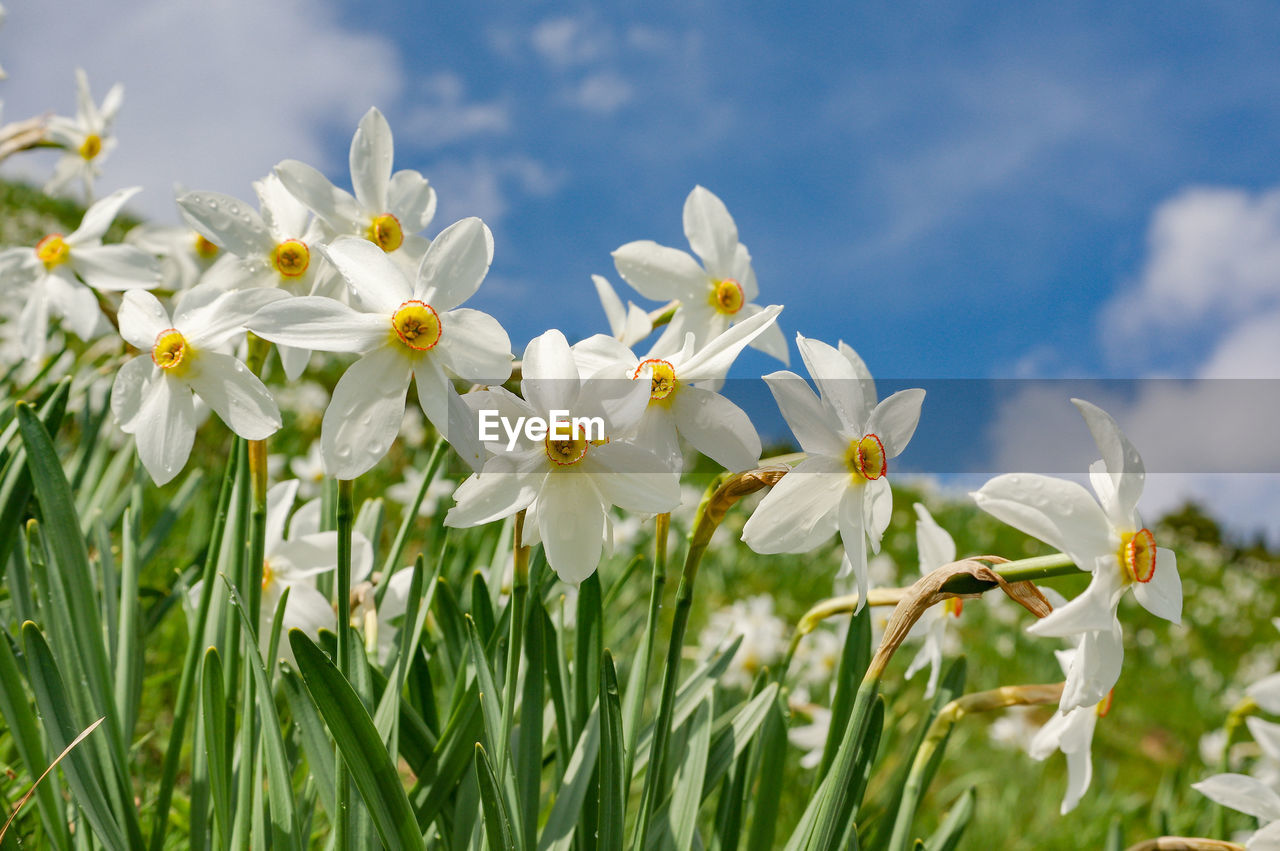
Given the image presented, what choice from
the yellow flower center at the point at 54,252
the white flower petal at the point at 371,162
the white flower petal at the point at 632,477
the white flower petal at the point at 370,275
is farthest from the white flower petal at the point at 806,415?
the yellow flower center at the point at 54,252

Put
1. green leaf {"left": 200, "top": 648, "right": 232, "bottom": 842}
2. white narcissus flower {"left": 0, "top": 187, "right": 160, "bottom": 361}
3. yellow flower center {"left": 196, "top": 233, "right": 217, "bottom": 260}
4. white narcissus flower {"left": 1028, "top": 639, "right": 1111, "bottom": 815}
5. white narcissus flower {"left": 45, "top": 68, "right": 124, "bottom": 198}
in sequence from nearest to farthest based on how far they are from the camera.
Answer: green leaf {"left": 200, "top": 648, "right": 232, "bottom": 842} → white narcissus flower {"left": 1028, "top": 639, "right": 1111, "bottom": 815} → white narcissus flower {"left": 0, "top": 187, "right": 160, "bottom": 361} → yellow flower center {"left": 196, "top": 233, "right": 217, "bottom": 260} → white narcissus flower {"left": 45, "top": 68, "right": 124, "bottom": 198}

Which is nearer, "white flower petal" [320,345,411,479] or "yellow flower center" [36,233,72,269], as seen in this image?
"white flower petal" [320,345,411,479]

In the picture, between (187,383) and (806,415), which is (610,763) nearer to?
(806,415)

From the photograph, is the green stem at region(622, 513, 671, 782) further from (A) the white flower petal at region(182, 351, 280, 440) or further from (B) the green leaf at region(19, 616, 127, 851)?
(B) the green leaf at region(19, 616, 127, 851)

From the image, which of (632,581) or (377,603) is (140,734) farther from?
(632,581)

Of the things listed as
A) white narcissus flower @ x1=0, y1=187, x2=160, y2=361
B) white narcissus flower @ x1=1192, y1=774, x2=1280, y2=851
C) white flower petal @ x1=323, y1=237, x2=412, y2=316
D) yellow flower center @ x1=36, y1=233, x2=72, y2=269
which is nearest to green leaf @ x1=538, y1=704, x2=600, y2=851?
white flower petal @ x1=323, y1=237, x2=412, y2=316

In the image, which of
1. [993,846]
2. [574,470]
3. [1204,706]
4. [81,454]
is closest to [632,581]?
[993,846]

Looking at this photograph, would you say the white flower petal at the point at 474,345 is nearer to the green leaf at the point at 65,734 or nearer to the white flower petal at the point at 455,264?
the white flower petal at the point at 455,264

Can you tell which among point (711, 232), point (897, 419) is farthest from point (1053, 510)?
point (711, 232)
